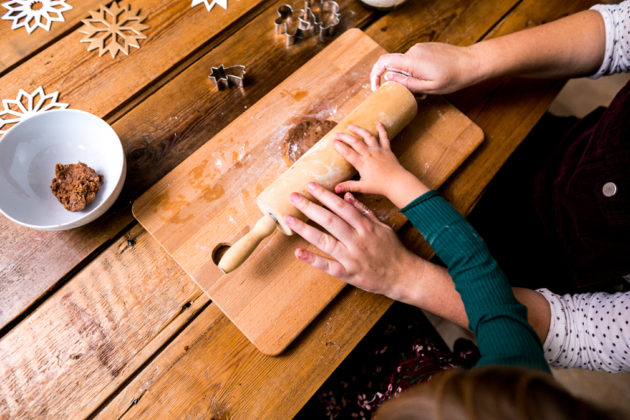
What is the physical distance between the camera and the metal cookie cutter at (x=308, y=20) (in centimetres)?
92

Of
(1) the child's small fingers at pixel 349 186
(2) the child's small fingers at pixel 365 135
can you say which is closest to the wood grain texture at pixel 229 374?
(1) the child's small fingers at pixel 349 186

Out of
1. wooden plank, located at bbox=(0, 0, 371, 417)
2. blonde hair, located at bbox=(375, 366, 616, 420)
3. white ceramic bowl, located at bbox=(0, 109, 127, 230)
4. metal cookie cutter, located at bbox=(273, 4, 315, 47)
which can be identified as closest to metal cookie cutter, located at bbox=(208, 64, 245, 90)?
wooden plank, located at bbox=(0, 0, 371, 417)

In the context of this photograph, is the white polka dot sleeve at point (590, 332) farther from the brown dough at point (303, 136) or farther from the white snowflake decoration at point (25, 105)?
the white snowflake decoration at point (25, 105)

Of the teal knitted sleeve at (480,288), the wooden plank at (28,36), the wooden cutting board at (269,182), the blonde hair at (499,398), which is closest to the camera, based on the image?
the blonde hair at (499,398)

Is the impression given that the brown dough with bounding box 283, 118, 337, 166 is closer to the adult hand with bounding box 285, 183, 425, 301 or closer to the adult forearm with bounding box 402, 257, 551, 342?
the adult hand with bounding box 285, 183, 425, 301

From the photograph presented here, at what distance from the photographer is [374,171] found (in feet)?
2.49

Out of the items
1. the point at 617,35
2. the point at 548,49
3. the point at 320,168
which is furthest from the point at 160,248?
the point at 617,35

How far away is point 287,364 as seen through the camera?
723mm

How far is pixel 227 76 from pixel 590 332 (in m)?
0.96

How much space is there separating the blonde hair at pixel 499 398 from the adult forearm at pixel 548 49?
691mm

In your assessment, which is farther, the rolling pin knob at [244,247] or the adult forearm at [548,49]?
the adult forearm at [548,49]

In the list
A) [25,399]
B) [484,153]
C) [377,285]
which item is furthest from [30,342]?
[484,153]

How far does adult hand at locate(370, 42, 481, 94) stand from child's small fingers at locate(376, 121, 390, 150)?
13cm

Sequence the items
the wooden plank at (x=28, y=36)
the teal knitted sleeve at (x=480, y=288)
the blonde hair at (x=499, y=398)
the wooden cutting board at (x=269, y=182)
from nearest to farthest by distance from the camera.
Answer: the blonde hair at (x=499, y=398) → the teal knitted sleeve at (x=480, y=288) → the wooden cutting board at (x=269, y=182) → the wooden plank at (x=28, y=36)
